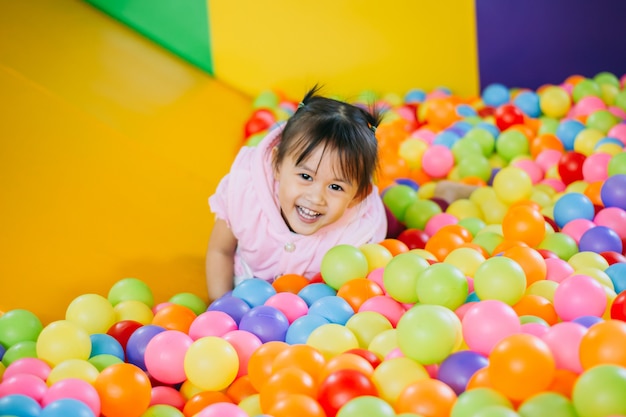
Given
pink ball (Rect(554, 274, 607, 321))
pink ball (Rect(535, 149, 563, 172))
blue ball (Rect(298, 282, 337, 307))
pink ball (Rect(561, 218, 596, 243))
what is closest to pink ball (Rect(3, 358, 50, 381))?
blue ball (Rect(298, 282, 337, 307))

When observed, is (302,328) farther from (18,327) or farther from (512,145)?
(512,145)

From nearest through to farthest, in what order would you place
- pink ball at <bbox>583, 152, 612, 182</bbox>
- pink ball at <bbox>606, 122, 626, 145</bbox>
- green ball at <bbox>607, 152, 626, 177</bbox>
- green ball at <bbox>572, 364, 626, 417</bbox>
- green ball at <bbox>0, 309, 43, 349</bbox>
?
1. green ball at <bbox>572, 364, 626, 417</bbox>
2. green ball at <bbox>0, 309, 43, 349</bbox>
3. green ball at <bbox>607, 152, 626, 177</bbox>
4. pink ball at <bbox>583, 152, 612, 182</bbox>
5. pink ball at <bbox>606, 122, 626, 145</bbox>

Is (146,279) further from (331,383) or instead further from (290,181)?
(331,383)

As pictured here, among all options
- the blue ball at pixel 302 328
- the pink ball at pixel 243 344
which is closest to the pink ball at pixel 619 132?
the blue ball at pixel 302 328

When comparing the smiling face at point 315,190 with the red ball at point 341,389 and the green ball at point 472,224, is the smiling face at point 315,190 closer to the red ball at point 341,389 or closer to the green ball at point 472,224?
the green ball at point 472,224

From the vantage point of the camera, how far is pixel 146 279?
1597mm

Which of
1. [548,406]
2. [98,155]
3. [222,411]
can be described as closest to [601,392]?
[548,406]

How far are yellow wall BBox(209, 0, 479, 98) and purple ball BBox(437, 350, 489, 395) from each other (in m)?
1.73

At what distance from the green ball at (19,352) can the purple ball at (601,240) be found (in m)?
1.01

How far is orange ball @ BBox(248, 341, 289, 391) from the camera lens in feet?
3.51

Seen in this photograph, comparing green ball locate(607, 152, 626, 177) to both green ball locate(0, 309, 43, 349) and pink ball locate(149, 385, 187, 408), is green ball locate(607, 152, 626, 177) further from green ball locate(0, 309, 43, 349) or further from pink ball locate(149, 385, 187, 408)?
green ball locate(0, 309, 43, 349)

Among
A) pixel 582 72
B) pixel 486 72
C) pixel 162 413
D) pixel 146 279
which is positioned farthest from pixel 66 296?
pixel 582 72

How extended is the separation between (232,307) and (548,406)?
614 mm

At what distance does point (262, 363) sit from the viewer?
1.08 m
